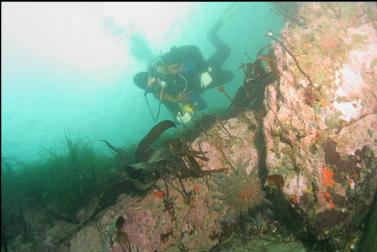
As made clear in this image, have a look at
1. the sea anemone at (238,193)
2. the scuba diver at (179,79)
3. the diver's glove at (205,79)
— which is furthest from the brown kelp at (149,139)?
the diver's glove at (205,79)

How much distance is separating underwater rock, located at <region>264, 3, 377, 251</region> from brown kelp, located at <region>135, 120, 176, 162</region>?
139 centimetres

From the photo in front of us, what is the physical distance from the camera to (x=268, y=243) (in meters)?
2.90

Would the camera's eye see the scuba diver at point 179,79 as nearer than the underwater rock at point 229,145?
No

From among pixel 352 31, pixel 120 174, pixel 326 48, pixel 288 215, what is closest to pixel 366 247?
pixel 288 215

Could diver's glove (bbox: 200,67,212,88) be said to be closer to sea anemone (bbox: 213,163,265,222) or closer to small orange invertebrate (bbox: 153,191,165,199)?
small orange invertebrate (bbox: 153,191,165,199)

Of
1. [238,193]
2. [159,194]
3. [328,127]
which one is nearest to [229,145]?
[238,193]

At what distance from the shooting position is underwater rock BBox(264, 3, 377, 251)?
2.72 meters

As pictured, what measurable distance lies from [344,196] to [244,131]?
1.50 meters

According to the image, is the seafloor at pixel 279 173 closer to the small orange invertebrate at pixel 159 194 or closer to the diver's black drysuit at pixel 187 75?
the small orange invertebrate at pixel 159 194

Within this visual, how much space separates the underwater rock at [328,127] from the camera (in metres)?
2.72

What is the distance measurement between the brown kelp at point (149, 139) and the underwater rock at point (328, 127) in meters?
1.39

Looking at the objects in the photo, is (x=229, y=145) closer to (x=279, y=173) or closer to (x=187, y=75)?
(x=279, y=173)

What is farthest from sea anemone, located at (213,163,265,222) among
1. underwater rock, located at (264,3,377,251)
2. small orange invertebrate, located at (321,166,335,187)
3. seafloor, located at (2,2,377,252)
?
small orange invertebrate, located at (321,166,335,187)

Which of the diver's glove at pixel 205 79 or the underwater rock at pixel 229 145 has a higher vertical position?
the diver's glove at pixel 205 79
